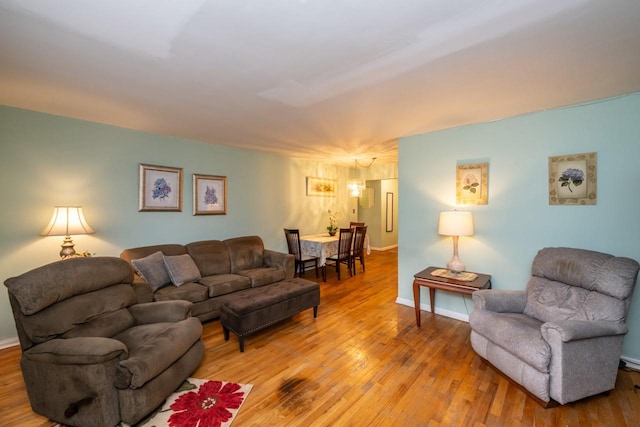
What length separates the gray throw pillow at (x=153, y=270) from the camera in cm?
314

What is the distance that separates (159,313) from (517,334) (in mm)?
2872

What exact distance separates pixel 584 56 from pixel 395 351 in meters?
2.69

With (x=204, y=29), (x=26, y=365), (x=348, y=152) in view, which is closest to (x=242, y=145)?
(x=348, y=152)

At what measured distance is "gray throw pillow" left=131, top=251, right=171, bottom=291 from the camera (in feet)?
10.3

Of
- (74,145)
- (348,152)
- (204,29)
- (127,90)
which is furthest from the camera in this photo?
(348,152)

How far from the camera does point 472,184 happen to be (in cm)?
325

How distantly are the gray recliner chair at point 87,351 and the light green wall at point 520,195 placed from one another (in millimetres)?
2951

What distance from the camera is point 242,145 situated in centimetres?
437

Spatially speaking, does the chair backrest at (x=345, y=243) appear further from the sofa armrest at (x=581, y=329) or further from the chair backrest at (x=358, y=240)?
the sofa armrest at (x=581, y=329)

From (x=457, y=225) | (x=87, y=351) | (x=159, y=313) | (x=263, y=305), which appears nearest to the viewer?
(x=87, y=351)

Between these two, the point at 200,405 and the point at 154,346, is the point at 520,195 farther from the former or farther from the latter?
the point at 154,346

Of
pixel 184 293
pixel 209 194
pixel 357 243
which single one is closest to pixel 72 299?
pixel 184 293

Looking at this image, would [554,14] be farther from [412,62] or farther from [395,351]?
A: [395,351]

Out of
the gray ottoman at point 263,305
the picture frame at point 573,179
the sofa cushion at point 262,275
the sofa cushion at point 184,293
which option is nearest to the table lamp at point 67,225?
the sofa cushion at point 184,293
